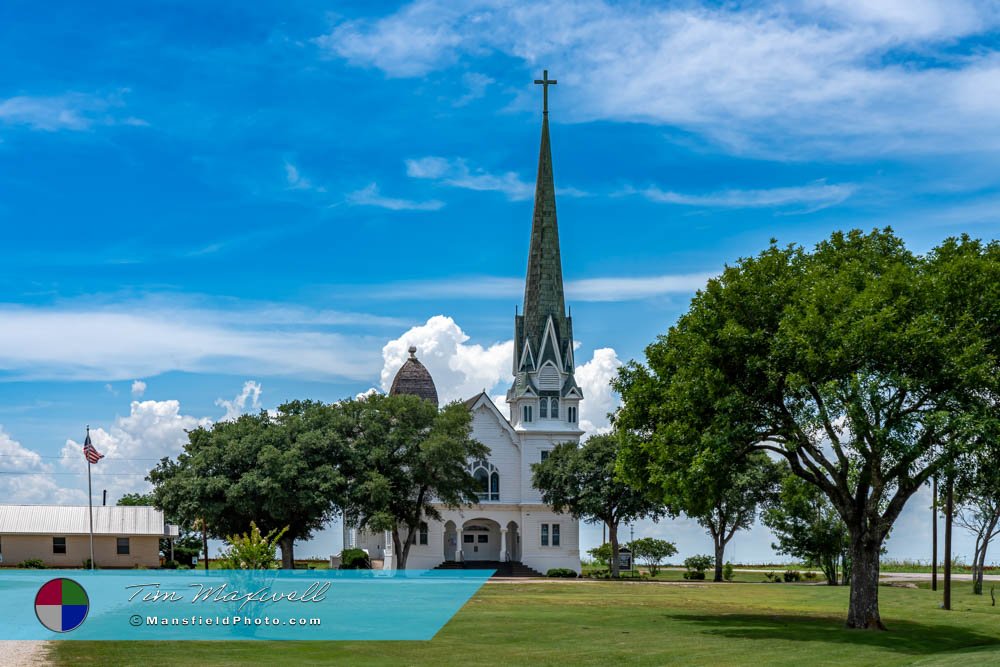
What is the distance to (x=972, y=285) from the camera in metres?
34.5

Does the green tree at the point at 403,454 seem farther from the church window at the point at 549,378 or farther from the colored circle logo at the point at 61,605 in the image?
the colored circle logo at the point at 61,605

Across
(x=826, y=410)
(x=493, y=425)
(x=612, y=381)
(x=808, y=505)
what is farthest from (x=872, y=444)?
(x=493, y=425)

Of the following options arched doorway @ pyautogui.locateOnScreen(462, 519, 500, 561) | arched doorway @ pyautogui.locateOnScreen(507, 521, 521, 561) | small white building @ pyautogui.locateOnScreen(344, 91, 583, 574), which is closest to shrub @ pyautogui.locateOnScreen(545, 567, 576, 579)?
small white building @ pyautogui.locateOnScreen(344, 91, 583, 574)

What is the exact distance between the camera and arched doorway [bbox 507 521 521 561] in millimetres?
87281

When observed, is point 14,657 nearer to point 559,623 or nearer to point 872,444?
point 559,623

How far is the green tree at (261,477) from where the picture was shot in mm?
64812

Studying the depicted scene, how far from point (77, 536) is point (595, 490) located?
35.2 metres

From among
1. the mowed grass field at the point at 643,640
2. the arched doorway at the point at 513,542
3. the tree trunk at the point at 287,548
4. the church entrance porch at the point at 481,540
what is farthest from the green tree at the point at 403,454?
the mowed grass field at the point at 643,640

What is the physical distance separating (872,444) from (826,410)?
64.3 inches

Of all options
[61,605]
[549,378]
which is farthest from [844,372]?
[549,378]

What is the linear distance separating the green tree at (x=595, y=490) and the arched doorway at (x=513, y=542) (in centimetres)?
756

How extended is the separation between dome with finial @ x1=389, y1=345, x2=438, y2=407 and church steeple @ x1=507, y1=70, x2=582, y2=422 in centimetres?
723

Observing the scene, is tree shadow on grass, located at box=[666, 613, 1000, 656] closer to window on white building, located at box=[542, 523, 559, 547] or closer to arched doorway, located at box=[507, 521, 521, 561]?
window on white building, located at box=[542, 523, 559, 547]

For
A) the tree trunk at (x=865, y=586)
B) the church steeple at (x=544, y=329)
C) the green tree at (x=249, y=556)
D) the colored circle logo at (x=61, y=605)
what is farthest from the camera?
the church steeple at (x=544, y=329)
